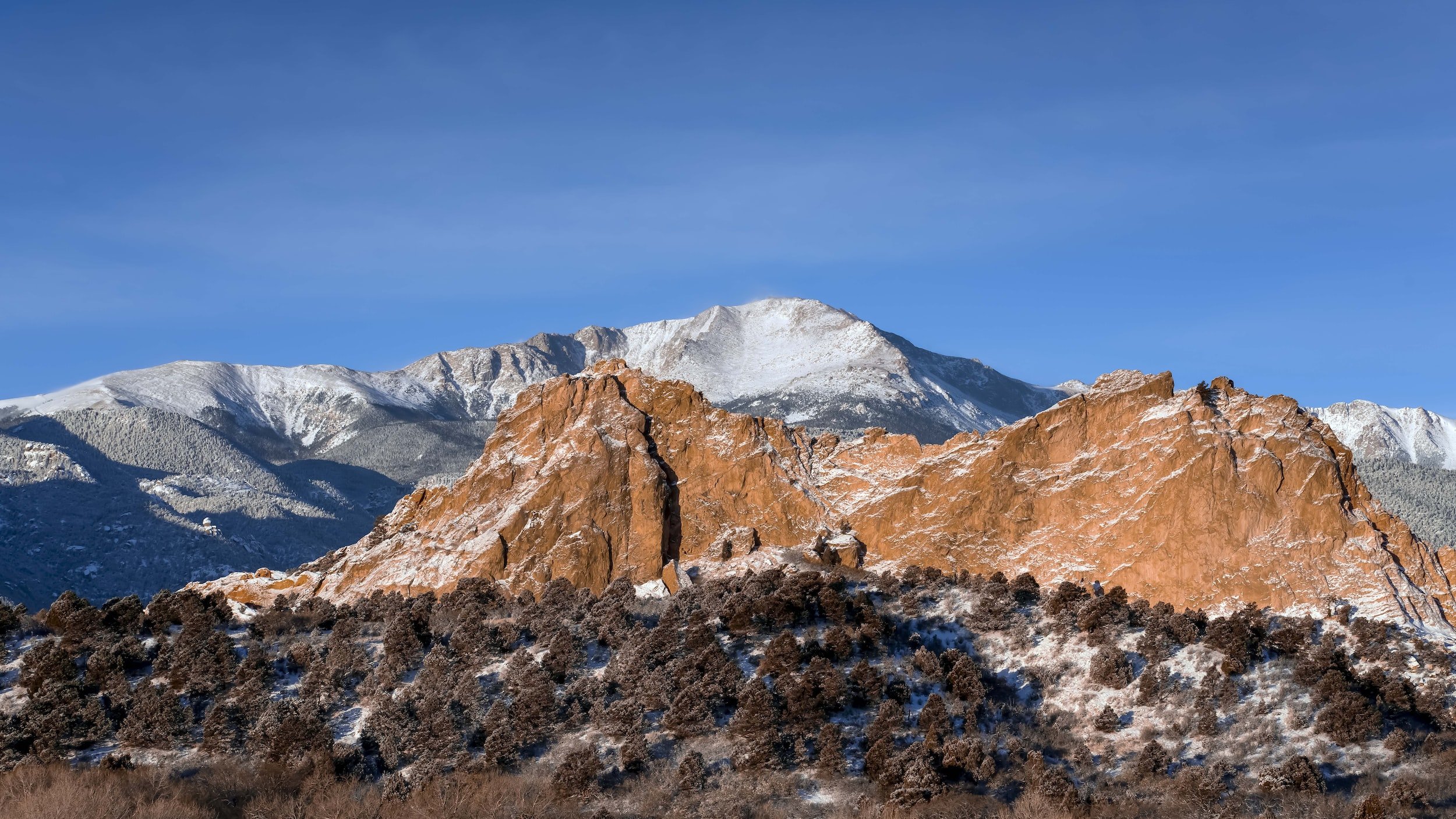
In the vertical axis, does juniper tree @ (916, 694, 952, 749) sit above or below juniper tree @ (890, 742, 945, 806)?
above

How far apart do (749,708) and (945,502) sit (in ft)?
84.6

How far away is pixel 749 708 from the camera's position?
47.3 metres

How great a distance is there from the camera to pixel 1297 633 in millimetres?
53031

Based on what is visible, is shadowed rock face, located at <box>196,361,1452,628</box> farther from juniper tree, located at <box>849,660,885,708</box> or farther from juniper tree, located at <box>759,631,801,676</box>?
juniper tree, located at <box>759,631,801,676</box>

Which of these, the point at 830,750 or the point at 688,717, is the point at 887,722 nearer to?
the point at 830,750

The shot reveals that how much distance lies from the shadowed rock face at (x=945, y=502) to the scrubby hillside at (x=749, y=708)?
5037mm

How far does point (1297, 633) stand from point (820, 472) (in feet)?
97.0

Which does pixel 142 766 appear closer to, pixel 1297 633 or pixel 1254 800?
pixel 1254 800

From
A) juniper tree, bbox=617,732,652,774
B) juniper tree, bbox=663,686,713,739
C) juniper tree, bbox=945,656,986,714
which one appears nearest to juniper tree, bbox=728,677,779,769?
juniper tree, bbox=663,686,713,739

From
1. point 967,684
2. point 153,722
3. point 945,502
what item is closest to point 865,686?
point 967,684

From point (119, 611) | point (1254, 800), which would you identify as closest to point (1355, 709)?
point (1254, 800)

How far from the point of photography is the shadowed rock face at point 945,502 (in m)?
62.4

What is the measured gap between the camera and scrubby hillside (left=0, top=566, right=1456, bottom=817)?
43250 mm

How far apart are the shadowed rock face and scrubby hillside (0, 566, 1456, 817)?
5.04 m
